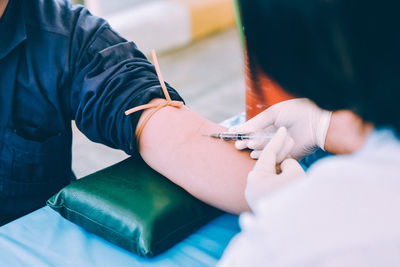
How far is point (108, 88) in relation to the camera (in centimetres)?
99

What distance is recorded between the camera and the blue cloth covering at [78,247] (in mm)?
853

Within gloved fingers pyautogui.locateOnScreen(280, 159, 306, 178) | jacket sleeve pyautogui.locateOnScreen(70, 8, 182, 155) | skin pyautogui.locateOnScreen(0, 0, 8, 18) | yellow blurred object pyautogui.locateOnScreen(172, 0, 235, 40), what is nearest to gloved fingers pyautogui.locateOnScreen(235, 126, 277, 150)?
gloved fingers pyautogui.locateOnScreen(280, 159, 306, 178)

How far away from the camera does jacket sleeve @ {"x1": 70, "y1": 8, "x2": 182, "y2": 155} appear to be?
38.7 inches

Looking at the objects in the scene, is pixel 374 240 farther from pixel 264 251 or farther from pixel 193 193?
pixel 193 193

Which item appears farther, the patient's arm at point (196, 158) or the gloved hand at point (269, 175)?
the patient's arm at point (196, 158)

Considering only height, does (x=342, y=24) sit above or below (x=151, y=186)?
above

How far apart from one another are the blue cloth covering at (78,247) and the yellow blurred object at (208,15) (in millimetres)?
3561

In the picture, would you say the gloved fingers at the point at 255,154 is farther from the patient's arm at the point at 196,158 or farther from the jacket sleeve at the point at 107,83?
the jacket sleeve at the point at 107,83

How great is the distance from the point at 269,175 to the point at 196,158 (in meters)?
0.21

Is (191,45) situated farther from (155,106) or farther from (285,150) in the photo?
(285,150)

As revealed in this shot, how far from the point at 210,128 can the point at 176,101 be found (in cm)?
11

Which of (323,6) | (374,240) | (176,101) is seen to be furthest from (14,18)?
(374,240)

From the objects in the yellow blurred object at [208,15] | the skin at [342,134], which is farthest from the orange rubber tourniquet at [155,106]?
the yellow blurred object at [208,15]

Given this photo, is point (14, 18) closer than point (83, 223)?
No
